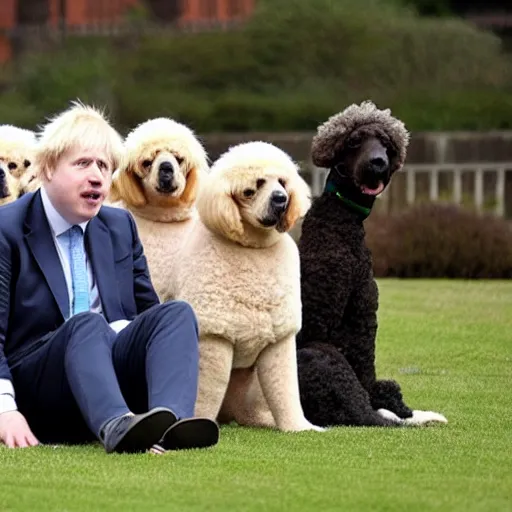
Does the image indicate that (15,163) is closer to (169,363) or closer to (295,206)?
(295,206)

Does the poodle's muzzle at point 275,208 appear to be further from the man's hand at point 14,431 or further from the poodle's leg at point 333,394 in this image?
the man's hand at point 14,431

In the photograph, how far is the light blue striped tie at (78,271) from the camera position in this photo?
577 cm

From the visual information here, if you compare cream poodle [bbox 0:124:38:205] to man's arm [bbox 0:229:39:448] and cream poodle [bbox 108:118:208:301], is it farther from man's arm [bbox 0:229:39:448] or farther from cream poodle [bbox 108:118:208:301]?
man's arm [bbox 0:229:39:448]

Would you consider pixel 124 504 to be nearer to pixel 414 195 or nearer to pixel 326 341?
pixel 326 341

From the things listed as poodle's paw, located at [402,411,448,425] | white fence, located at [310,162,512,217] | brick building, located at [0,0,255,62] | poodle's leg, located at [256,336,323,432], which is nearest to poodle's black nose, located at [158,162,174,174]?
poodle's leg, located at [256,336,323,432]

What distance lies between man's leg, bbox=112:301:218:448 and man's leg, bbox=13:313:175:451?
8cm

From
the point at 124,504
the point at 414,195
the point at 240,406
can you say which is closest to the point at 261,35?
the point at 414,195

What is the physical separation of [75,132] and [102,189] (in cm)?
23

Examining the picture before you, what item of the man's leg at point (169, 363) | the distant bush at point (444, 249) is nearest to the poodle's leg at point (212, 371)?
the man's leg at point (169, 363)

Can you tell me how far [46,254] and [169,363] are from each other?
700 mm

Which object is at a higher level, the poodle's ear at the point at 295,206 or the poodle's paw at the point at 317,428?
the poodle's ear at the point at 295,206

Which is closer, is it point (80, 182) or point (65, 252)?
point (80, 182)

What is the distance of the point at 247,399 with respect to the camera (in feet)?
21.7

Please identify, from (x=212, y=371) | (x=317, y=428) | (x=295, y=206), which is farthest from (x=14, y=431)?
(x=295, y=206)
